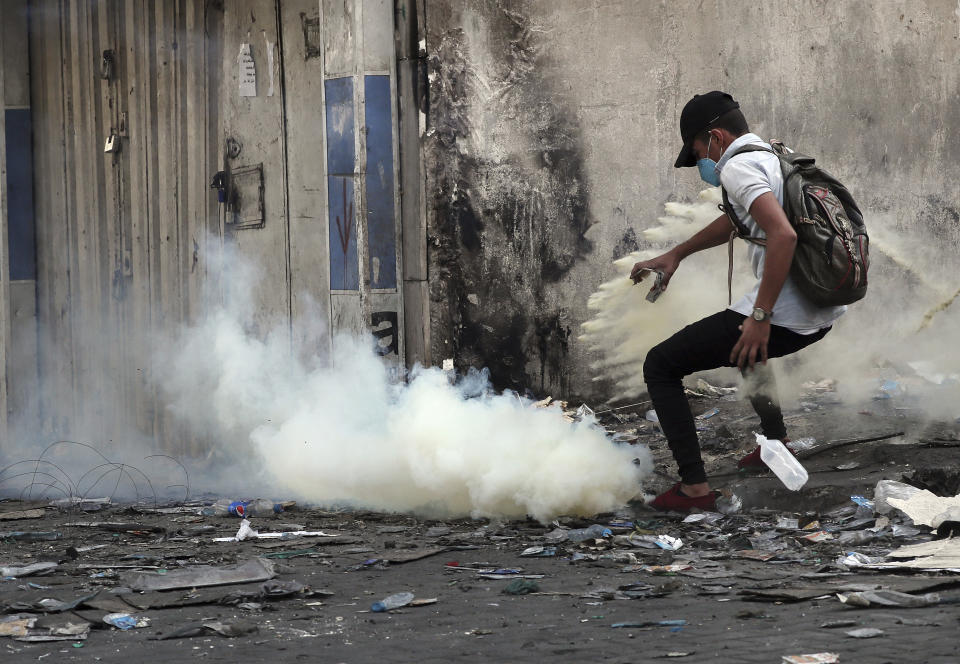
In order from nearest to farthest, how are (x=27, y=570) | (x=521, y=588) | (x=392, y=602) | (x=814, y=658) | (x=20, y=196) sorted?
(x=814, y=658) → (x=392, y=602) → (x=521, y=588) → (x=27, y=570) → (x=20, y=196)

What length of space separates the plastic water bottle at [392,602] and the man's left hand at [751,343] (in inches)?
67.4

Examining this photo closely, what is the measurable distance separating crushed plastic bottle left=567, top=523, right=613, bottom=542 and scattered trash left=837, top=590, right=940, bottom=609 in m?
1.39

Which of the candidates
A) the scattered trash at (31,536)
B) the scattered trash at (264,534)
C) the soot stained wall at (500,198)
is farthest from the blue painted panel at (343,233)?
the scattered trash at (31,536)

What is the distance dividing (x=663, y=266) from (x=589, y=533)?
50.8 inches

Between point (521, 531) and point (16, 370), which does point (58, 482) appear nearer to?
point (16, 370)

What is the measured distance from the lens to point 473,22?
7312 millimetres

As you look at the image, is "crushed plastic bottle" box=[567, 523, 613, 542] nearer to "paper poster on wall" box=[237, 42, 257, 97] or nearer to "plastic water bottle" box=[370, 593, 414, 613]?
"plastic water bottle" box=[370, 593, 414, 613]

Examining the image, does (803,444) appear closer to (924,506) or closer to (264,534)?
(924,506)

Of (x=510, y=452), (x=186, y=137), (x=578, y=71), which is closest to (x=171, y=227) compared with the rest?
(x=186, y=137)

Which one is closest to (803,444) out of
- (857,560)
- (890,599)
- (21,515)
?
(857,560)

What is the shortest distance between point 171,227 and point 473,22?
285 cm

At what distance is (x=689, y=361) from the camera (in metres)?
4.73

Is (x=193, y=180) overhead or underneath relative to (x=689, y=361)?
overhead

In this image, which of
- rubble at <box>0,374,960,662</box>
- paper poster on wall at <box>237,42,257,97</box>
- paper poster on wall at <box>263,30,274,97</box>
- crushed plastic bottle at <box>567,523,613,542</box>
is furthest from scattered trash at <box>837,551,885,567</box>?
paper poster on wall at <box>237,42,257,97</box>
